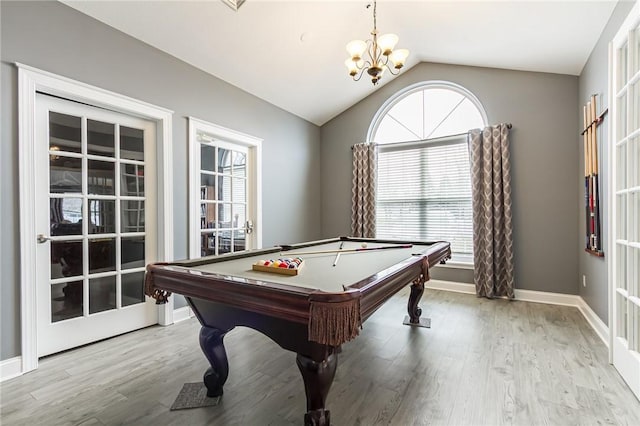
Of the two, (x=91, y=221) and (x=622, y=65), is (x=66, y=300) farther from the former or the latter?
(x=622, y=65)

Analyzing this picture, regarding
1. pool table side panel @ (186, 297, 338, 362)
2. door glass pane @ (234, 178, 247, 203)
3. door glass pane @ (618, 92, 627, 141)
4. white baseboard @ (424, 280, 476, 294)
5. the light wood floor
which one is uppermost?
door glass pane @ (618, 92, 627, 141)

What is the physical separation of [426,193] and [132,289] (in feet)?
12.7

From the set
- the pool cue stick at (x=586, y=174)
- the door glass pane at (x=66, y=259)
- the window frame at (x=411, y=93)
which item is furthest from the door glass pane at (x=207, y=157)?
the pool cue stick at (x=586, y=174)

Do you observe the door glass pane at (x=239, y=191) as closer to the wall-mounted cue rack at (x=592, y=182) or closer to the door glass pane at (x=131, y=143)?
the door glass pane at (x=131, y=143)

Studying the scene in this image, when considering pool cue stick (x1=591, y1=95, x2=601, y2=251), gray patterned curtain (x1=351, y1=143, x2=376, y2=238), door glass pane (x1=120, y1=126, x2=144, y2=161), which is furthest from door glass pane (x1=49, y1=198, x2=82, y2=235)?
pool cue stick (x1=591, y1=95, x2=601, y2=251)

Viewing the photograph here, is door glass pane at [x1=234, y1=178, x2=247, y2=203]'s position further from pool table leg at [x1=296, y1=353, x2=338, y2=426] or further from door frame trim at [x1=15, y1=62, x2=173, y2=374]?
pool table leg at [x1=296, y1=353, x2=338, y2=426]

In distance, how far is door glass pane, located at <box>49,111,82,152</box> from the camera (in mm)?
2285

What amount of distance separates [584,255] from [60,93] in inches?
201

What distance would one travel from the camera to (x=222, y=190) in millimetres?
3578

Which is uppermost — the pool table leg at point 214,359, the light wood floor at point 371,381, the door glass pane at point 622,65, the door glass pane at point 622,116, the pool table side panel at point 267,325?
the door glass pane at point 622,65

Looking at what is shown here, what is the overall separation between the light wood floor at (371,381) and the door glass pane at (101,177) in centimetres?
130

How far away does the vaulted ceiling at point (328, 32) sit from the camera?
2510mm

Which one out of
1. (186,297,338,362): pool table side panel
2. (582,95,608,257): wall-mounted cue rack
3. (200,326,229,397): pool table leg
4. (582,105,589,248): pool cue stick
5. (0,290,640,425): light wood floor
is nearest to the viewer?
(186,297,338,362): pool table side panel

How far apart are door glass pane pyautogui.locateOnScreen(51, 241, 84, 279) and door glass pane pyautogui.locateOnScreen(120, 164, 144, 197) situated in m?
0.58
